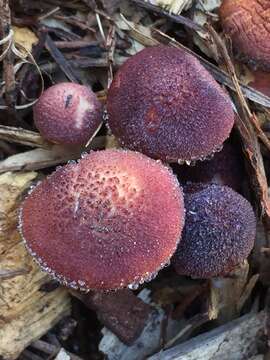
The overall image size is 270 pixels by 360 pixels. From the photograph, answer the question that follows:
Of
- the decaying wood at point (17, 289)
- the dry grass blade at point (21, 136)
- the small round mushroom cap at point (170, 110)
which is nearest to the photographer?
the small round mushroom cap at point (170, 110)

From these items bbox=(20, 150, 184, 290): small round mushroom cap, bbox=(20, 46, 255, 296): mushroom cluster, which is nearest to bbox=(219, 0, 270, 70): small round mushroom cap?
bbox=(20, 46, 255, 296): mushroom cluster

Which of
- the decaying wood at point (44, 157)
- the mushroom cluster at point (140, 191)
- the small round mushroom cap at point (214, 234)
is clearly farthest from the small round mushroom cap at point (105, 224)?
the decaying wood at point (44, 157)

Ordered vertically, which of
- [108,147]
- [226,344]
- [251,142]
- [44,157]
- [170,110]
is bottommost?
[226,344]

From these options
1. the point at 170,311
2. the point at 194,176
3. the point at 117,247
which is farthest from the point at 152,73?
the point at 170,311

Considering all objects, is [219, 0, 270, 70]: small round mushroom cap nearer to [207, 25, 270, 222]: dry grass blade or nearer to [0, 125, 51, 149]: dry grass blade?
[207, 25, 270, 222]: dry grass blade

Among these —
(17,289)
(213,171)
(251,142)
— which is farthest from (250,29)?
(17,289)

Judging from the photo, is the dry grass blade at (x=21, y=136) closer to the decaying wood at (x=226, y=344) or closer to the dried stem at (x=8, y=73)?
the dried stem at (x=8, y=73)

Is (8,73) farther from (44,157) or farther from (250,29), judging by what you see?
(250,29)
